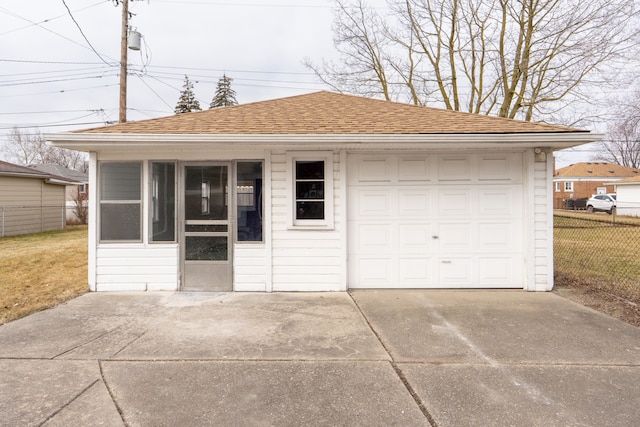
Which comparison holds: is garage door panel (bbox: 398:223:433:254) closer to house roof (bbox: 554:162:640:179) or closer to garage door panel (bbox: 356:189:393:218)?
garage door panel (bbox: 356:189:393:218)

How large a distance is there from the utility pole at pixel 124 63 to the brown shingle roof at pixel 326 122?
21.5 ft

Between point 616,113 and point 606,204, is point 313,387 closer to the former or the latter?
point 616,113

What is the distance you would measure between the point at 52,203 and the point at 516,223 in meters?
19.6

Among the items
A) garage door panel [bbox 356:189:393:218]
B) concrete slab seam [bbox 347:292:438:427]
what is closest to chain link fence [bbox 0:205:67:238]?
garage door panel [bbox 356:189:393:218]

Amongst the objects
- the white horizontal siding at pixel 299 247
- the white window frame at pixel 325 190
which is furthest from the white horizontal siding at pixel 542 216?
the white window frame at pixel 325 190

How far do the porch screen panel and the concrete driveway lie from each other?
1256 mm

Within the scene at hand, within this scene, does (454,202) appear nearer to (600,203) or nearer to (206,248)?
(206,248)

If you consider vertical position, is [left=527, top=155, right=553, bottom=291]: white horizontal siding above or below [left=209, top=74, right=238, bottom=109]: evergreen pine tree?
below

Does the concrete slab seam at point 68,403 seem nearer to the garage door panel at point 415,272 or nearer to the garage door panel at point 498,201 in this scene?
the garage door panel at point 415,272

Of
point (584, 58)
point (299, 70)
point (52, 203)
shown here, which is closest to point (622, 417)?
point (584, 58)

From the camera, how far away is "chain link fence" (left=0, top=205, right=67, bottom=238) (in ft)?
46.6

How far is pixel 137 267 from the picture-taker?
5824 mm

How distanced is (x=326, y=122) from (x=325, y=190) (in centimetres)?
117

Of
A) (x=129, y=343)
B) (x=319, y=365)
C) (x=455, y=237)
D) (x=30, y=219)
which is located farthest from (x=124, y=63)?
(x=319, y=365)
